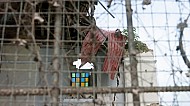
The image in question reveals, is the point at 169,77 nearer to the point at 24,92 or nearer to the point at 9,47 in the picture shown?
the point at 24,92

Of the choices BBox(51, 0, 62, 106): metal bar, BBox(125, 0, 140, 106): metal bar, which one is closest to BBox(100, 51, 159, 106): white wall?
BBox(125, 0, 140, 106): metal bar

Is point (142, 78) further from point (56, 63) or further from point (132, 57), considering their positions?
point (56, 63)

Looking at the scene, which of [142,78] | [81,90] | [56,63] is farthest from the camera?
[142,78]

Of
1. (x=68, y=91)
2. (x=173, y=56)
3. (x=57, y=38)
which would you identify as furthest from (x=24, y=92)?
(x=173, y=56)

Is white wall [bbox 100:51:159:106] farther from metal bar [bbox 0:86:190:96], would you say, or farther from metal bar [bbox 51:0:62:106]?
metal bar [bbox 51:0:62:106]

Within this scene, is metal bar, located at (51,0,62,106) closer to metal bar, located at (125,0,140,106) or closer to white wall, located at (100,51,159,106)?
white wall, located at (100,51,159,106)

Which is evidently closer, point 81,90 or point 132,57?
point 81,90

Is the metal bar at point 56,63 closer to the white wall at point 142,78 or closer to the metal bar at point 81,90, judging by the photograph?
the metal bar at point 81,90

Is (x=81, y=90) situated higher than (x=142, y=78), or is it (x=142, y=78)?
(x=142, y=78)

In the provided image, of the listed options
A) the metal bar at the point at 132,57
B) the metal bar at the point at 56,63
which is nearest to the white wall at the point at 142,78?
the metal bar at the point at 132,57

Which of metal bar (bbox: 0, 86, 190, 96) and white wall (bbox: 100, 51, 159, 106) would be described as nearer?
metal bar (bbox: 0, 86, 190, 96)

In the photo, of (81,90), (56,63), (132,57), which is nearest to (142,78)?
(132,57)

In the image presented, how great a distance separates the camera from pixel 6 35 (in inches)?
237

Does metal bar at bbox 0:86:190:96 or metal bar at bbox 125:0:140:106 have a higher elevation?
metal bar at bbox 125:0:140:106
